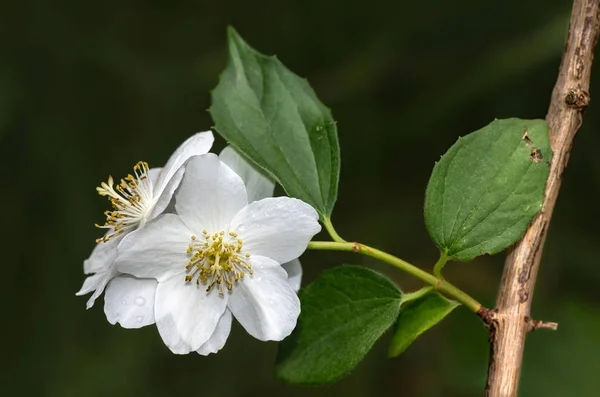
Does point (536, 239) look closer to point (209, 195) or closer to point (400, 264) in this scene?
point (400, 264)

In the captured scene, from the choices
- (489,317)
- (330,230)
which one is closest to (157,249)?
(330,230)

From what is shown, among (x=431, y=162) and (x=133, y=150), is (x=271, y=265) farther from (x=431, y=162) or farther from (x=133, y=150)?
(x=133, y=150)

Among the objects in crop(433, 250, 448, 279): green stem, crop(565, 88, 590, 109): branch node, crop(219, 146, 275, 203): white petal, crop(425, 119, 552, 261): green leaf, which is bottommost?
crop(433, 250, 448, 279): green stem

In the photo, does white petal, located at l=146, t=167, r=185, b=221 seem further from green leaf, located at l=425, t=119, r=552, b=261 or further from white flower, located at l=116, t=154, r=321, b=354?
green leaf, located at l=425, t=119, r=552, b=261

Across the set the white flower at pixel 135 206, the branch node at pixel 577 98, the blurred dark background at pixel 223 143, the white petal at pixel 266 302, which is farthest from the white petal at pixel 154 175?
the blurred dark background at pixel 223 143

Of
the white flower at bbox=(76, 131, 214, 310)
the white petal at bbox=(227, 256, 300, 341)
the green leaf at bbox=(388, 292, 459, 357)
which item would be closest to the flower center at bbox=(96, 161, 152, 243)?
the white flower at bbox=(76, 131, 214, 310)
